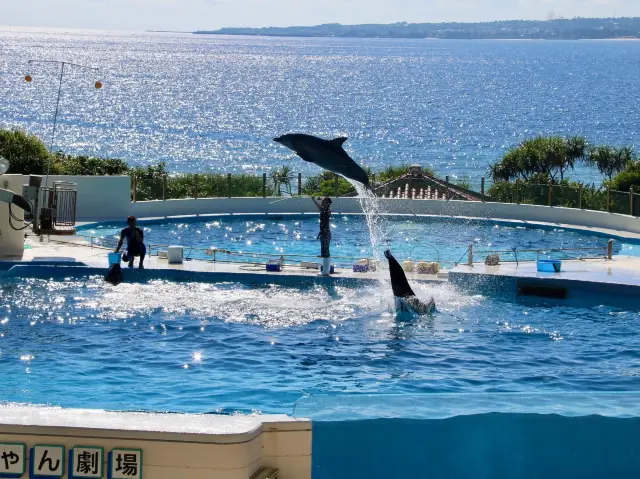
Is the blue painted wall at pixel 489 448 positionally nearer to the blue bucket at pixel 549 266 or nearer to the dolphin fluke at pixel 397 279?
the dolphin fluke at pixel 397 279

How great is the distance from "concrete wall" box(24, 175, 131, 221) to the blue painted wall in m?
17.6

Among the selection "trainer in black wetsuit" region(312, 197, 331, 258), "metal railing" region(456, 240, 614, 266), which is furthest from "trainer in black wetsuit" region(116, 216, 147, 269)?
"metal railing" region(456, 240, 614, 266)

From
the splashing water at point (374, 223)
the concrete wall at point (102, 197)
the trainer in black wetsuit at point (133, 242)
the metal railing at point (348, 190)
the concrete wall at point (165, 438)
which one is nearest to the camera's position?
the concrete wall at point (165, 438)

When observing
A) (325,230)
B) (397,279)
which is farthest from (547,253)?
(397,279)

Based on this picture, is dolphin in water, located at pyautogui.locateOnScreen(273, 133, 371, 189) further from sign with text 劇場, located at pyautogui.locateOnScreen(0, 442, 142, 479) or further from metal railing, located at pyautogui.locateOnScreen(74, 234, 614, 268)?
sign with text 劇場, located at pyautogui.locateOnScreen(0, 442, 142, 479)

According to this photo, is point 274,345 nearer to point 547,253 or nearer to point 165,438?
point 165,438

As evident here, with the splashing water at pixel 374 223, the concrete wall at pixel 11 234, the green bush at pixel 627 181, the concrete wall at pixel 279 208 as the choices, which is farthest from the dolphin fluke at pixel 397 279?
the green bush at pixel 627 181

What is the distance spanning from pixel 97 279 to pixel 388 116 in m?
91.5

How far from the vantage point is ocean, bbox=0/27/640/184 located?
80.4 meters

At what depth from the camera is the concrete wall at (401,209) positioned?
24984 millimetres

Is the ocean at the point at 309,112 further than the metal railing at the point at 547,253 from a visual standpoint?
Yes

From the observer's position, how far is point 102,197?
2445cm

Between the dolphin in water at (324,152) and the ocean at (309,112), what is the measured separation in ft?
124

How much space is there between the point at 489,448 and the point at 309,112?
104125 mm
